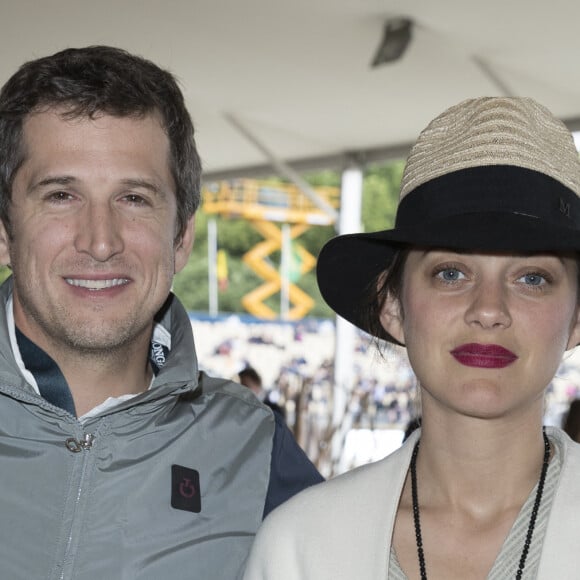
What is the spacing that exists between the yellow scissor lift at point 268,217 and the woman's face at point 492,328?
23.8 m

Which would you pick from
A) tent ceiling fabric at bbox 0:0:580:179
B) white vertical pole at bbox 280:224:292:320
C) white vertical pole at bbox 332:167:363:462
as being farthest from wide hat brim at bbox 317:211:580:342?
white vertical pole at bbox 280:224:292:320

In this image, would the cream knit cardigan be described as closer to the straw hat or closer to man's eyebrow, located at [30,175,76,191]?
the straw hat

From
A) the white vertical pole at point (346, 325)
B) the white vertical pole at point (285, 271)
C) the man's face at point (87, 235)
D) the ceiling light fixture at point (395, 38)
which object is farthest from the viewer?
the white vertical pole at point (285, 271)

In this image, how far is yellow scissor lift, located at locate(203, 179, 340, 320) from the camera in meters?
25.9

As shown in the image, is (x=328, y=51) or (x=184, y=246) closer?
(x=184, y=246)

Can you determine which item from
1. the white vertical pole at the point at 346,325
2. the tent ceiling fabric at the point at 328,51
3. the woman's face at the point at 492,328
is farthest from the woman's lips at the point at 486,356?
the white vertical pole at the point at 346,325

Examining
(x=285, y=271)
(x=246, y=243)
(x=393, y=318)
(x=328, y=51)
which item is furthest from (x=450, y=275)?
(x=246, y=243)

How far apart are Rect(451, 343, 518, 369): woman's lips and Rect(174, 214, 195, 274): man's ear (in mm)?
785

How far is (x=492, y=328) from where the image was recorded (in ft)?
5.34

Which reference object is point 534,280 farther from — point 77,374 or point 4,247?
point 4,247

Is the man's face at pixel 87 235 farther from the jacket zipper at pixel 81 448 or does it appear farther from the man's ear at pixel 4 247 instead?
the jacket zipper at pixel 81 448

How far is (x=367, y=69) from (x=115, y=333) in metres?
A: 4.86

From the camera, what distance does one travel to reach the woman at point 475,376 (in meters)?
1.63

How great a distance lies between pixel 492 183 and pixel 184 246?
0.81 m
